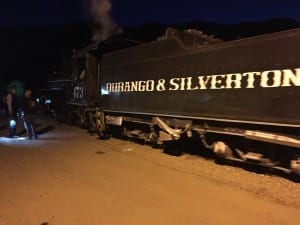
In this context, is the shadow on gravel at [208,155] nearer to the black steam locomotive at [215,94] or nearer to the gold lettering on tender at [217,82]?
the black steam locomotive at [215,94]

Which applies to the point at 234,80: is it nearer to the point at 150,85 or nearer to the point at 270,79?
the point at 270,79

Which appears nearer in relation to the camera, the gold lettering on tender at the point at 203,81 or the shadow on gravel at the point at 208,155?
the shadow on gravel at the point at 208,155

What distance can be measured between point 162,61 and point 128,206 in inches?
215

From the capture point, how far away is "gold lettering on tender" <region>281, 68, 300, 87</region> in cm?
693

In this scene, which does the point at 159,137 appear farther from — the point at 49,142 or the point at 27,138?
the point at 27,138

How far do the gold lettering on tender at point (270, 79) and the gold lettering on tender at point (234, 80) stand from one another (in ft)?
1.95

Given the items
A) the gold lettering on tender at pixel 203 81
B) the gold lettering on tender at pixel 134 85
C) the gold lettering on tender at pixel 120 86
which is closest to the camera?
the gold lettering on tender at pixel 203 81

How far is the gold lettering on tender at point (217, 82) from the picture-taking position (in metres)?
8.60

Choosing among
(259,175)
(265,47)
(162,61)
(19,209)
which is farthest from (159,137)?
(19,209)

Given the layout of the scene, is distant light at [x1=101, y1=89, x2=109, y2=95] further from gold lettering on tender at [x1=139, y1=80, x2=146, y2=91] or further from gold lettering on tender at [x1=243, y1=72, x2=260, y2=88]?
gold lettering on tender at [x1=243, y1=72, x2=260, y2=88]

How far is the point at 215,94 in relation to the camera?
28.6 feet

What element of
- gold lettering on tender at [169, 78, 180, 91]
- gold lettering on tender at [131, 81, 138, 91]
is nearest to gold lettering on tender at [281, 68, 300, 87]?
gold lettering on tender at [169, 78, 180, 91]

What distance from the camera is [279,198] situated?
650 cm

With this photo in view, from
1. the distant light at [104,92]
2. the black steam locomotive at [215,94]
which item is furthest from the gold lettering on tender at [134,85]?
the distant light at [104,92]
